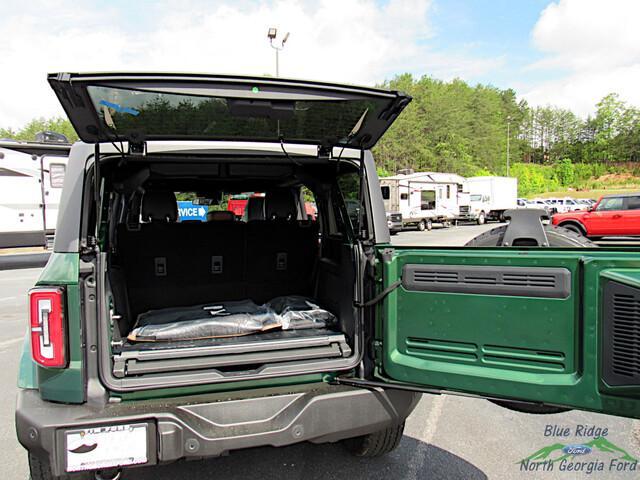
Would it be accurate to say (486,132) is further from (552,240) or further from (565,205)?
(552,240)

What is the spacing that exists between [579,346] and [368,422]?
42.4 inches

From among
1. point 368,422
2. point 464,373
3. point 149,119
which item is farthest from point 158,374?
point 464,373

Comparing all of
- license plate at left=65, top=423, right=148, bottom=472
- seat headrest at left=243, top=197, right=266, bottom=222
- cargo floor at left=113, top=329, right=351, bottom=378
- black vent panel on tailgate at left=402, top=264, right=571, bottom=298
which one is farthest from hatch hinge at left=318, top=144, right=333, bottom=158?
seat headrest at left=243, top=197, right=266, bottom=222

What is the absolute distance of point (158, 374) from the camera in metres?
2.54

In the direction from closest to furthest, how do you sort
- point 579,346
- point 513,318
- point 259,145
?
1. point 579,346
2. point 513,318
3. point 259,145

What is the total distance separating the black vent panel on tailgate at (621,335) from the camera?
6.42ft

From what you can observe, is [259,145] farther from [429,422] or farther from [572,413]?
[572,413]

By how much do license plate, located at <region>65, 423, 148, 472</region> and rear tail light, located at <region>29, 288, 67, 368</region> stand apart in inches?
14.3

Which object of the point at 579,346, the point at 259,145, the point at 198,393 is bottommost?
the point at 198,393

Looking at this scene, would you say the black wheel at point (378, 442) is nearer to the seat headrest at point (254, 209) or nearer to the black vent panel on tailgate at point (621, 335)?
the black vent panel on tailgate at point (621, 335)

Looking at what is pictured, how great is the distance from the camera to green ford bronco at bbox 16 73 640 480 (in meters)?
2.10

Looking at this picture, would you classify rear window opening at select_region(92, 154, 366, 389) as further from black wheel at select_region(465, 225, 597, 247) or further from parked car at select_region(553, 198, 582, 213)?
parked car at select_region(553, 198, 582, 213)

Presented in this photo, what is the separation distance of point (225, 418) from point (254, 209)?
316cm

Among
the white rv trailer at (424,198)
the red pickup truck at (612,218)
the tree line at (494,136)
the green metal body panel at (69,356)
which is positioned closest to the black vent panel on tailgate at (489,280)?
the green metal body panel at (69,356)
